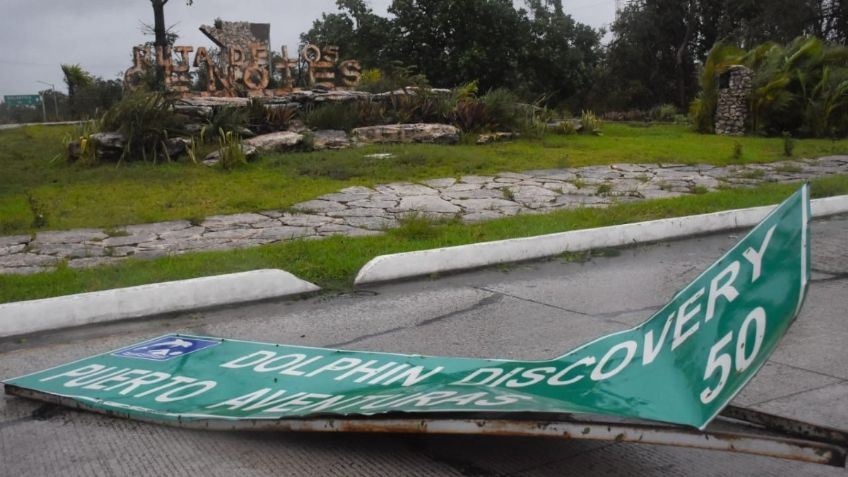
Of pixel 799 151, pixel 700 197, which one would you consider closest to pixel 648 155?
Answer: pixel 799 151

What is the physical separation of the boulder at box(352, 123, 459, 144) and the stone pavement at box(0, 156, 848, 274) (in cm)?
350

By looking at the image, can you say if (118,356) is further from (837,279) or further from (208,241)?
(837,279)

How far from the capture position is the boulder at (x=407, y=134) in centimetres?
1564

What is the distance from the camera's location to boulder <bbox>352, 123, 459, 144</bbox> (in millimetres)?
15641

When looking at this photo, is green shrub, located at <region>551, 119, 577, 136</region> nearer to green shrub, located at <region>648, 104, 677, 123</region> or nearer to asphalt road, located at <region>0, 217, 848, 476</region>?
asphalt road, located at <region>0, 217, 848, 476</region>

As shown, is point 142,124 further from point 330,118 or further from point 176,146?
point 330,118

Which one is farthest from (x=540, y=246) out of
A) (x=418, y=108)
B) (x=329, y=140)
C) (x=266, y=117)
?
(x=418, y=108)

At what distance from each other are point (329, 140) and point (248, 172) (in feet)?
9.83

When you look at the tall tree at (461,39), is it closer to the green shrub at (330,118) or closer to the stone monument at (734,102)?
the stone monument at (734,102)

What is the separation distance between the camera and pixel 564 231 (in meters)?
7.85

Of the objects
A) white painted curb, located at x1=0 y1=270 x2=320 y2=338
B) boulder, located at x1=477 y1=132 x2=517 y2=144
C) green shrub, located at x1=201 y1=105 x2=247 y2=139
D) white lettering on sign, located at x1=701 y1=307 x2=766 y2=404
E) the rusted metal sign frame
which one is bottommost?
white painted curb, located at x1=0 y1=270 x2=320 y2=338

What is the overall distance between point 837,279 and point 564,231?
2.47m

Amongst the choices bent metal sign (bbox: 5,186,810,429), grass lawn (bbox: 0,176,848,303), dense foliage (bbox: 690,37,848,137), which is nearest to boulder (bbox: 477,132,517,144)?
grass lawn (bbox: 0,176,848,303)

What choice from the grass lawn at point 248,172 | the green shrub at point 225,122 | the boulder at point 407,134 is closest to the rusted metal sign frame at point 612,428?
the grass lawn at point 248,172
